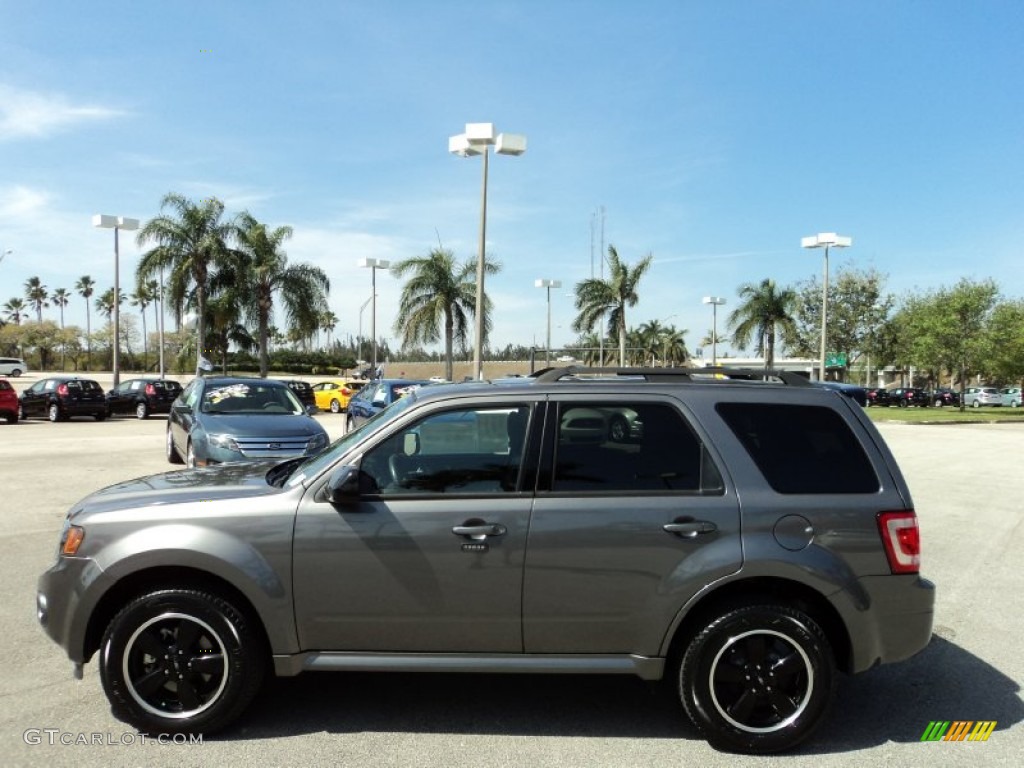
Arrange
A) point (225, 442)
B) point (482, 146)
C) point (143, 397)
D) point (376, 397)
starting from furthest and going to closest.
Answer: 1. point (143, 397)
2. point (482, 146)
3. point (376, 397)
4. point (225, 442)

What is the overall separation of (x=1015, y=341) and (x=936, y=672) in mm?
49262

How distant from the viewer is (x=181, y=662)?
3629 millimetres

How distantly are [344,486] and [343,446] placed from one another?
1.42 ft

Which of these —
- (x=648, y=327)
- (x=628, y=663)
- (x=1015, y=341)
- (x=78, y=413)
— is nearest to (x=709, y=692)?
(x=628, y=663)

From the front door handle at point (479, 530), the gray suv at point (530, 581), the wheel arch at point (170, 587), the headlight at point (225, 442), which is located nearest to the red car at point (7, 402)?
the headlight at point (225, 442)

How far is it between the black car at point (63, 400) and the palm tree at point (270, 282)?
9.77m

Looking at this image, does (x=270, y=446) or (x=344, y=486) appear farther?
(x=270, y=446)

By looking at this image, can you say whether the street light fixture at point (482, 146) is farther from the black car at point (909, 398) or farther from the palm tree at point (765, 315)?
the black car at point (909, 398)

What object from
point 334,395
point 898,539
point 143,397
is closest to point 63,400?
point 143,397

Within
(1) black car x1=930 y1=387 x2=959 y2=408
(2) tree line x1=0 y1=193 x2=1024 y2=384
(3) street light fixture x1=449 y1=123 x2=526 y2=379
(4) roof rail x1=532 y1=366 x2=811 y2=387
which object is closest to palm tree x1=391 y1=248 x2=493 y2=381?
(2) tree line x1=0 y1=193 x2=1024 y2=384

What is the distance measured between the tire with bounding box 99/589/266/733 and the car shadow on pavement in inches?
7.9

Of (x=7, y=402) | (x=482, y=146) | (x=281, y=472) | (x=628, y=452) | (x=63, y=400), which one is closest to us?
(x=628, y=452)

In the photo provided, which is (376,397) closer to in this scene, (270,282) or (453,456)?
(453,456)

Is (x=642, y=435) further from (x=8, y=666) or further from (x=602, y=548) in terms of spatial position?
(x=8, y=666)
